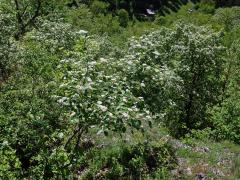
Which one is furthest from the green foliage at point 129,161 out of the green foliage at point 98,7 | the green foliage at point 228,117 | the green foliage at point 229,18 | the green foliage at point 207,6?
the green foliage at point 207,6

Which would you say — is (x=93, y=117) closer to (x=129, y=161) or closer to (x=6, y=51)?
(x=129, y=161)

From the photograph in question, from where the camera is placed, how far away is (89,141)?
1900cm

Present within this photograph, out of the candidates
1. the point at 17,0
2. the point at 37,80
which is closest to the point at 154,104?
the point at 37,80

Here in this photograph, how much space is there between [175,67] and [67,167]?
18.9m

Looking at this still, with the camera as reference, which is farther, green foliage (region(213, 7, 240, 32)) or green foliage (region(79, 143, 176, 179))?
green foliage (region(213, 7, 240, 32))

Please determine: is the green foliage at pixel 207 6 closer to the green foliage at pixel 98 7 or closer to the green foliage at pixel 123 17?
the green foliage at pixel 123 17

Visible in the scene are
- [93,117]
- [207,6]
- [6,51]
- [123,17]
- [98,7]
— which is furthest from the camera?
[207,6]

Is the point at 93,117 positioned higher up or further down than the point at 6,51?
higher up

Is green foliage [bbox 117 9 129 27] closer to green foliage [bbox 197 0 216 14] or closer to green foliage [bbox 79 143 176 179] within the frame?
green foliage [bbox 197 0 216 14]

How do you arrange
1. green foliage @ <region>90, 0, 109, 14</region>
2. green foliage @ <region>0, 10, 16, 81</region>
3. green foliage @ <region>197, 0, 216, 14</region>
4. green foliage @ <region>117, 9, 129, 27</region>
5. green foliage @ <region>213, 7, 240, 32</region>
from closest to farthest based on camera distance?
green foliage @ <region>0, 10, 16, 81</region>
green foliage @ <region>213, 7, 240, 32</region>
green foliage @ <region>117, 9, 129, 27</region>
green foliage @ <region>90, 0, 109, 14</region>
green foliage @ <region>197, 0, 216, 14</region>

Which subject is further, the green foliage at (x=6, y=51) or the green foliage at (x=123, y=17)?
the green foliage at (x=123, y=17)

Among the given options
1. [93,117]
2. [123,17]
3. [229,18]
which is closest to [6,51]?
[93,117]

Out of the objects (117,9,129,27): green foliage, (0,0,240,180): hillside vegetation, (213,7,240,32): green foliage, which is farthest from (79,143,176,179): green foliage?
(117,9,129,27): green foliage

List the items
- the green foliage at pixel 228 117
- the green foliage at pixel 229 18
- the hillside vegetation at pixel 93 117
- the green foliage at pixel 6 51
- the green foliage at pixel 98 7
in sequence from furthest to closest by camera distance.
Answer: the green foliage at pixel 98 7, the green foliage at pixel 229 18, the green foliage at pixel 228 117, the green foliage at pixel 6 51, the hillside vegetation at pixel 93 117
